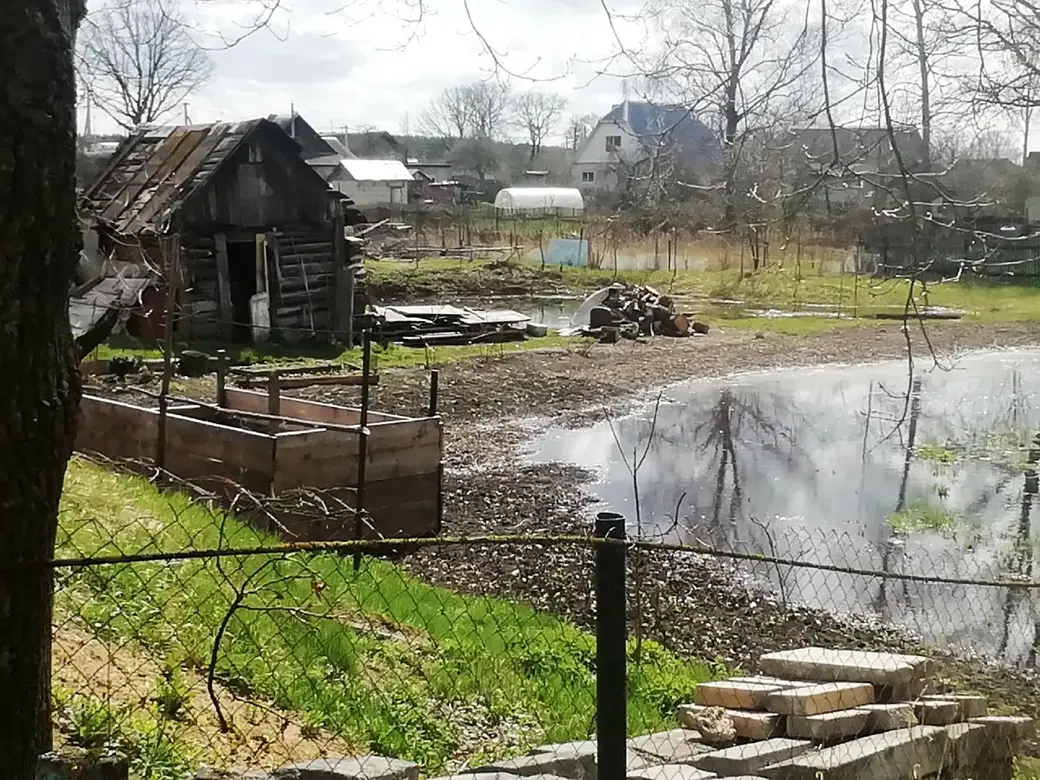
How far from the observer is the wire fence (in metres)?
4.39

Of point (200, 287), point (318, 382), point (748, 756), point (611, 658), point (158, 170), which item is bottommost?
point (748, 756)

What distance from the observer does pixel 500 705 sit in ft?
20.6

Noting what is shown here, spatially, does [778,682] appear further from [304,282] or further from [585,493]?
[304,282]

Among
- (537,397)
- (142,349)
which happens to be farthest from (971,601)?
(142,349)

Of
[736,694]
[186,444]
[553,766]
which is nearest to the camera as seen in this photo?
[553,766]

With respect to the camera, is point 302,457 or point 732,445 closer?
point 302,457

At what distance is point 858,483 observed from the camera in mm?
16344

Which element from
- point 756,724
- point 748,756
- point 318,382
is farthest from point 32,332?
point 318,382

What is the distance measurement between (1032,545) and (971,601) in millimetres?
2418

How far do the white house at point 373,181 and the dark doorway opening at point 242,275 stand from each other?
3673 cm

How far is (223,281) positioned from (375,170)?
41.5m

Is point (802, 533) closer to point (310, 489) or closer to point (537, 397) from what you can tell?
point (310, 489)

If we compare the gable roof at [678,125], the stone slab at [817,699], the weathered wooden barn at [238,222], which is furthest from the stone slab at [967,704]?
the weathered wooden barn at [238,222]

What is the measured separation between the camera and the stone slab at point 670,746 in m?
4.98
